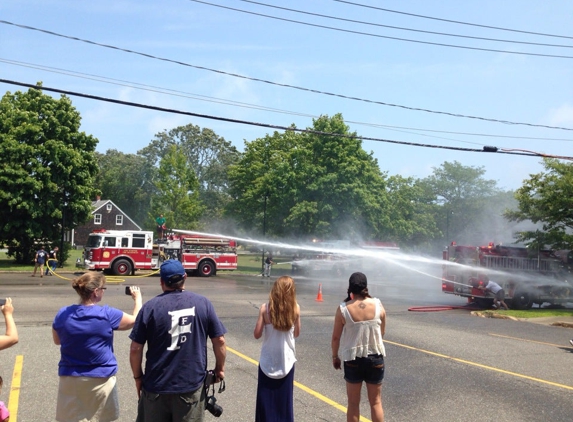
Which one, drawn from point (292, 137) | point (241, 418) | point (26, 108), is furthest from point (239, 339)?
point (292, 137)

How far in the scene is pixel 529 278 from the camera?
22.7 m

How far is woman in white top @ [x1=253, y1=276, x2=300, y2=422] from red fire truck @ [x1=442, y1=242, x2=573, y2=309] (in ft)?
58.6

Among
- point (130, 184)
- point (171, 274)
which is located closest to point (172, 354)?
point (171, 274)

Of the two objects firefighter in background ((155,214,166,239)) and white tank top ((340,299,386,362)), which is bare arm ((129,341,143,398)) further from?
firefighter in background ((155,214,166,239))

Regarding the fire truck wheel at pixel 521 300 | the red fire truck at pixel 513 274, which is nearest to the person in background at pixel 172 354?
the red fire truck at pixel 513 274

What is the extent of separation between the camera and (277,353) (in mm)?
5406

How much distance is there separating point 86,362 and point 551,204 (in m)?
20.1

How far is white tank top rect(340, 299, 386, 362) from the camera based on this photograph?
6047 millimetres

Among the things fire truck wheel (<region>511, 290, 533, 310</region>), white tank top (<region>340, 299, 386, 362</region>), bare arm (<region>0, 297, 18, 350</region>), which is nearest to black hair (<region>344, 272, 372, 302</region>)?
white tank top (<region>340, 299, 386, 362</region>)

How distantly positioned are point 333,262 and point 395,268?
9.55 metres

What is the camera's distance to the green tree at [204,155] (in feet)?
306

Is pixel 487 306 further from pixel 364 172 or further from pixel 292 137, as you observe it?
pixel 292 137

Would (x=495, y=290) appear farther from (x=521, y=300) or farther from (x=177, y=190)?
(x=177, y=190)

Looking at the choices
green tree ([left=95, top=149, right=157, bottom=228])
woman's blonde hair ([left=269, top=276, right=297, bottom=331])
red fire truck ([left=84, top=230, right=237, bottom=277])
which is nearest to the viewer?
woman's blonde hair ([left=269, top=276, right=297, bottom=331])
